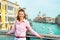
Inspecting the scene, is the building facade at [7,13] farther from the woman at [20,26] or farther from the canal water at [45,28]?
the woman at [20,26]

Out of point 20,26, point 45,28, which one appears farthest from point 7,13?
point 20,26

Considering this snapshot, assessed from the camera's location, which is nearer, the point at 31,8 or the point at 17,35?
the point at 17,35

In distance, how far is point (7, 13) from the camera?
6.73 ft

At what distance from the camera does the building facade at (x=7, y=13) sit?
6.62 feet

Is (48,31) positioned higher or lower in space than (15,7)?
lower

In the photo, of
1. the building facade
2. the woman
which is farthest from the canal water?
the woman

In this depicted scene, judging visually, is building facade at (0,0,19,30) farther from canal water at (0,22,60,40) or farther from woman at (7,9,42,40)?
woman at (7,9,42,40)

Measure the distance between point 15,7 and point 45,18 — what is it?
37 centimetres

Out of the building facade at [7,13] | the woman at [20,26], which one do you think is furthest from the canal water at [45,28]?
the woman at [20,26]

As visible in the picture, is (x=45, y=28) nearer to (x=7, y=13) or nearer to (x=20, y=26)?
(x=7, y=13)

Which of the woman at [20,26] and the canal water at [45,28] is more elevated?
the woman at [20,26]

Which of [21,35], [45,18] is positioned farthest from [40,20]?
[21,35]

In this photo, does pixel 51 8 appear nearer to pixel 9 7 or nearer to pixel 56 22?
pixel 56 22

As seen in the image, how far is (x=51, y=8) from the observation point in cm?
197
